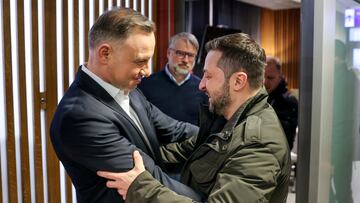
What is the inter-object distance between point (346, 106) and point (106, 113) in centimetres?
129

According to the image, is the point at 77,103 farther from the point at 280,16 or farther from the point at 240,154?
the point at 280,16

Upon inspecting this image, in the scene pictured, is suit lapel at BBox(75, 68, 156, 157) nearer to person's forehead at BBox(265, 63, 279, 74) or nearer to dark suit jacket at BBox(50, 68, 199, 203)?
dark suit jacket at BBox(50, 68, 199, 203)

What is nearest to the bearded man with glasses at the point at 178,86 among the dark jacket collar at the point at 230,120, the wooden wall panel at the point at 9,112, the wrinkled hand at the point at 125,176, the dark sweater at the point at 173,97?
the dark sweater at the point at 173,97

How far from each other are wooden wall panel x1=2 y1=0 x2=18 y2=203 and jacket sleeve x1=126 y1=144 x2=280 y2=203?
4.93 ft

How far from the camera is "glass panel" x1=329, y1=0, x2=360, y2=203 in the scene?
191 cm

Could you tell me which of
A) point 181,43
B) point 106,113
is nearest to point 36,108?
point 181,43

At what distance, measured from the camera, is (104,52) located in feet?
4.41

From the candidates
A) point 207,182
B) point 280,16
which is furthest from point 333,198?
point 280,16

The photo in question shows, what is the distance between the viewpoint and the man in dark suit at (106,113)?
49.2 inches

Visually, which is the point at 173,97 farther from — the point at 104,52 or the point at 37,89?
the point at 104,52

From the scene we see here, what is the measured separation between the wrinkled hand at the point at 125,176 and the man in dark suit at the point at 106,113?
2 centimetres

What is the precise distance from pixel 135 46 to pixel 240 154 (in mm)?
478

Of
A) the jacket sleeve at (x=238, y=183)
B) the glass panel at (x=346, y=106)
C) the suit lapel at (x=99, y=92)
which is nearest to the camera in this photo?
the jacket sleeve at (x=238, y=183)

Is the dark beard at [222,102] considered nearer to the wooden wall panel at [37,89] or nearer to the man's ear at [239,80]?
the man's ear at [239,80]
